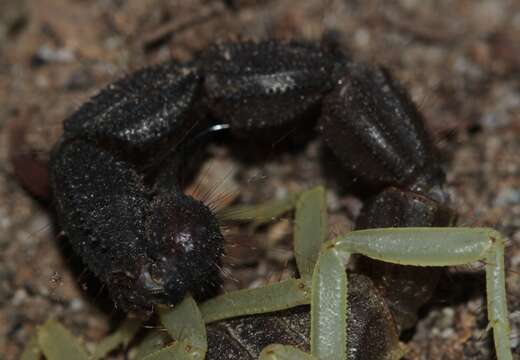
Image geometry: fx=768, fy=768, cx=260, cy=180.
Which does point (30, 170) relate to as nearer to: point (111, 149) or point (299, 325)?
point (111, 149)

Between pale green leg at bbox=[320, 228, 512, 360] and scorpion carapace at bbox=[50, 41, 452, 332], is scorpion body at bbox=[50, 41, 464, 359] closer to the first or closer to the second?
scorpion carapace at bbox=[50, 41, 452, 332]

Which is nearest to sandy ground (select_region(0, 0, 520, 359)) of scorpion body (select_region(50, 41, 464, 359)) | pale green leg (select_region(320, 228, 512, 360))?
scorpion body (select_region(50, 41, 464, 359))

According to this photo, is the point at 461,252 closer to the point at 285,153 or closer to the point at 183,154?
the point at 183,154

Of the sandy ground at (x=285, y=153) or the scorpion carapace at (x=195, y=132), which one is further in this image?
the sandy ground at (x=285, y=153)

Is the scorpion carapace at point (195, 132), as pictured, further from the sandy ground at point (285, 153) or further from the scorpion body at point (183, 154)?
the sandy ground at point (285, 153)

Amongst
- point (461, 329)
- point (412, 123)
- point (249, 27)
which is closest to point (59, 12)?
point (249, 27)

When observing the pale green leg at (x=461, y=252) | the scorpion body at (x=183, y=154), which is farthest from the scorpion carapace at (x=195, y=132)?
the pale green leg at (x=461, y=252)

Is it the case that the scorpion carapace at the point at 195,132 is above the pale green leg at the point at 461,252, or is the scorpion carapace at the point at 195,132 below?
above
